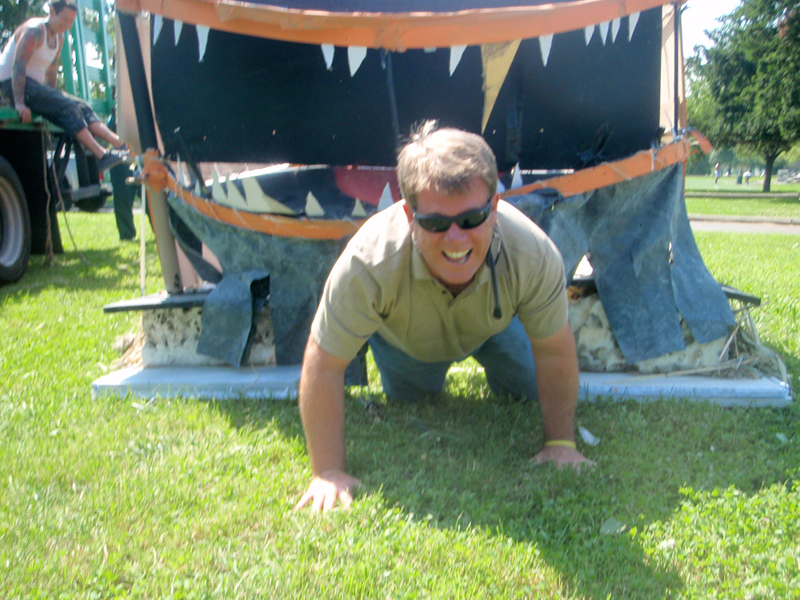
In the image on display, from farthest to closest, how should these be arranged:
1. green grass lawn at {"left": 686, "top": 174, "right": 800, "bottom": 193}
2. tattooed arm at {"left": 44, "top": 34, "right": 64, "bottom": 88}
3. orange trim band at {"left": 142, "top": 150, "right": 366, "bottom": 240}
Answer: green grass lawn at {"left": 686, "top": 174, "right": 800, "bottom": 193} < tattooed arm at {"left": 44, "top": 34, "right": 64, "bottom": 88} < orange trim band at {"left": 142, "top": 150, "right": 366, "bottom": 240}

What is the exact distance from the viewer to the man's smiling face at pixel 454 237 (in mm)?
1802

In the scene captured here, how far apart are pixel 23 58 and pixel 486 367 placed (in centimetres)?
481

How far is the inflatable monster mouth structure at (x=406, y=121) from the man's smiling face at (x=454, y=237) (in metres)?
1.02

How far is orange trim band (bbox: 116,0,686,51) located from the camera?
2641 millimetres

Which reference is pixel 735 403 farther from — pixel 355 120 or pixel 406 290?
pixel 355 120

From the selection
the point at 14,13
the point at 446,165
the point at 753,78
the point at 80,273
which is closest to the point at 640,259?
the point at 446,165

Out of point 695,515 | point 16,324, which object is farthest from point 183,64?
point 695,515

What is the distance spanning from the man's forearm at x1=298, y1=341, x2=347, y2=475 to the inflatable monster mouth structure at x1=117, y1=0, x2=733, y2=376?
1001 mm

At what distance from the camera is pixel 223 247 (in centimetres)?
312

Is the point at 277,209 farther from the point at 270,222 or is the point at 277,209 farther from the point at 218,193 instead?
the point at 218,193

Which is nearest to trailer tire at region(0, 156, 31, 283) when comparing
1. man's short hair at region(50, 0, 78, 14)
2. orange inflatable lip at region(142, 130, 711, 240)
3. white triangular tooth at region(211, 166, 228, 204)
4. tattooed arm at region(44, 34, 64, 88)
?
tattooed arm at region(44, 34, 64, 88)

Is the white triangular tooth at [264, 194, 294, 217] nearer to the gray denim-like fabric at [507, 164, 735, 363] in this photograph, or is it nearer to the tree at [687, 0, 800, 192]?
the gray denim-like fabric at [507, 164, 735, 363]

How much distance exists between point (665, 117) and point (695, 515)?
7.86 ft

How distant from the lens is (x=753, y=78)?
834 inches
